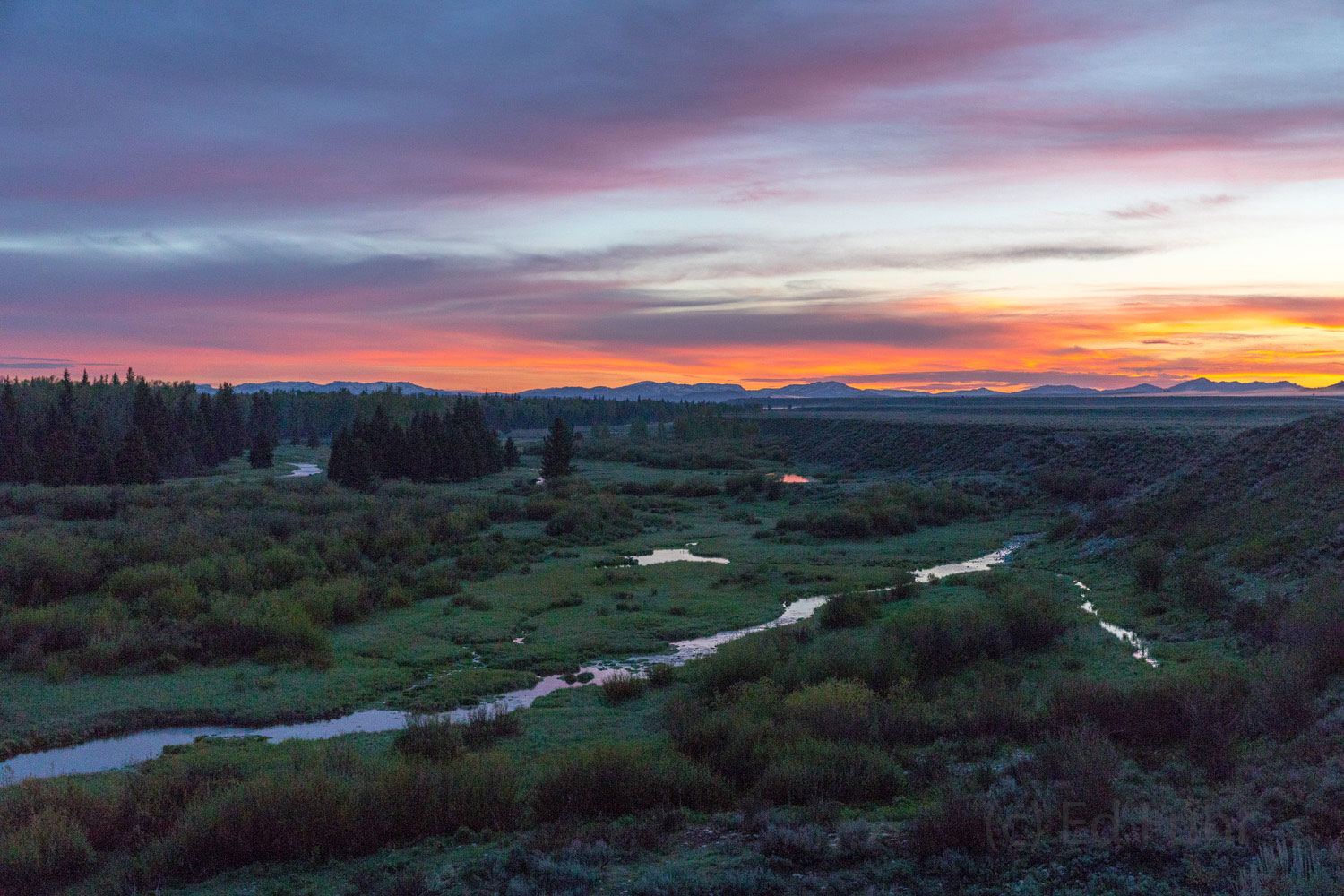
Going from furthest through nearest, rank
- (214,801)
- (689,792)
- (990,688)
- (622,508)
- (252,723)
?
1. (622,508)
2. (252,723)
3. (990,688)
4. (689,792)
5. (214,801)

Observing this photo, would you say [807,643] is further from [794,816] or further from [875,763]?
[794,816]

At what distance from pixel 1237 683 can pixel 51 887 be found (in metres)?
15.2

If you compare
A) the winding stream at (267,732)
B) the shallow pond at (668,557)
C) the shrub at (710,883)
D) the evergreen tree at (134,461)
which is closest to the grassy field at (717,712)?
the shrub at (710,883)

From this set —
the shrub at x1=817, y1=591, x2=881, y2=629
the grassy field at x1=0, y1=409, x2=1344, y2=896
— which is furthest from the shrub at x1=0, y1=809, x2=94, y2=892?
the shrub at x1=817, y1=591, x2=881, y2=629

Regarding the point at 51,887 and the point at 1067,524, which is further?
the point at 1067,524

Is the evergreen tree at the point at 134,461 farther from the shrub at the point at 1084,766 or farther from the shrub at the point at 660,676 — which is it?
the shrub at the point at 1084,766

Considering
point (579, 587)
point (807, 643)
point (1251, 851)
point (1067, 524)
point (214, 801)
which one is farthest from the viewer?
point (1067, 524)

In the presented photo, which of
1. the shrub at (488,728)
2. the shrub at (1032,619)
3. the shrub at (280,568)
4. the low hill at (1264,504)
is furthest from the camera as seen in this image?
the shrub at (280,568)

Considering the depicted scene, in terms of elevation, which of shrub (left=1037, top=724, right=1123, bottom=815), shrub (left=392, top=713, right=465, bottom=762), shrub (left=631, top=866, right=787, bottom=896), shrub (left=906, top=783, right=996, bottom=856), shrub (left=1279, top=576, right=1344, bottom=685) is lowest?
shrub (left=392, top=713, right=465, bottom=762)

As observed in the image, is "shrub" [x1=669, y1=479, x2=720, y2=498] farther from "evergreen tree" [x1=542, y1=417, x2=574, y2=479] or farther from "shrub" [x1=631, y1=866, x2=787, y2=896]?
"shrub" [x1=631, y1=866, x2=787, y2=896]

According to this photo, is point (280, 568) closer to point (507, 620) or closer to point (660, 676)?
point (507, 620)

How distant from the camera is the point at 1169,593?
19.7m

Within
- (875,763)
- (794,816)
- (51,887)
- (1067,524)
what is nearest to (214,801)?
(51,887)

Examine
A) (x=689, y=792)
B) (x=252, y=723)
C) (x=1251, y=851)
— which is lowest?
(x=252, y=723)
